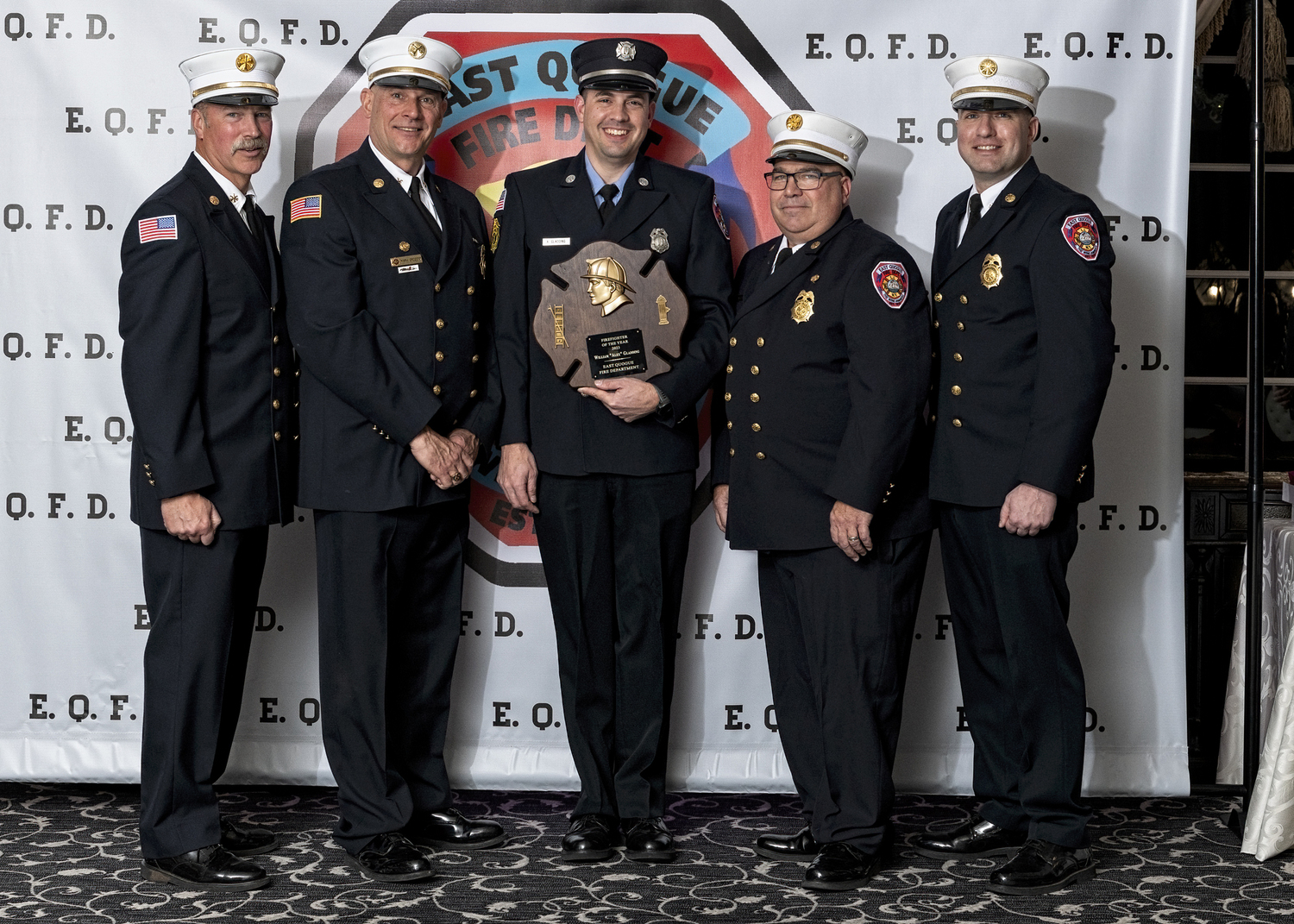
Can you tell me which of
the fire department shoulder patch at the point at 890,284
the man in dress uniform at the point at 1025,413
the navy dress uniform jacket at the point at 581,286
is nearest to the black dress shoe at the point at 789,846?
the man in dress uniform at the point at 1025,413

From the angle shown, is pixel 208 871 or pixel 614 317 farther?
pixel 614 317

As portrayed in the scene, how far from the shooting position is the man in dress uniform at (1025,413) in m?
2.79

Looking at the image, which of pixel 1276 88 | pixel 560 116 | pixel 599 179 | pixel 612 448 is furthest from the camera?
pixel 1276 88

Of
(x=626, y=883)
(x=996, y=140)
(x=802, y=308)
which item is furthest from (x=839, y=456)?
(x=626, y=883)

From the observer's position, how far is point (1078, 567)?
3.52m

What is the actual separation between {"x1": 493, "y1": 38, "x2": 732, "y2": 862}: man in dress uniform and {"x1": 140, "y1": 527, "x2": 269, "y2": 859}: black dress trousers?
0.71 m

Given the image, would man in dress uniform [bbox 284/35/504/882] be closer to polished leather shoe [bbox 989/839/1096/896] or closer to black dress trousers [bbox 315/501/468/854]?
black dress trousers [bbox 315/501/468/854]

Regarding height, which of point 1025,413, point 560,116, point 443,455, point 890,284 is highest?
point 560,116

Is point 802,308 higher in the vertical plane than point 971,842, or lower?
higher

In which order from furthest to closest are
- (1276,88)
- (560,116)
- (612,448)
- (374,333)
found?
1. (1276,88)
2. (560,116)
3. (612,448)
4. (374,333)

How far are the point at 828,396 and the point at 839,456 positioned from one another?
15cm

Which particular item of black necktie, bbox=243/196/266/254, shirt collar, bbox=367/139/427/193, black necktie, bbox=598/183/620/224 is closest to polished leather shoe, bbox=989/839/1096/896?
black necktie, bbox=598/183/620/224

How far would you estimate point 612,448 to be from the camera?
9.90 feet

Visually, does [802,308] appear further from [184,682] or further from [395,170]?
[184,682]
